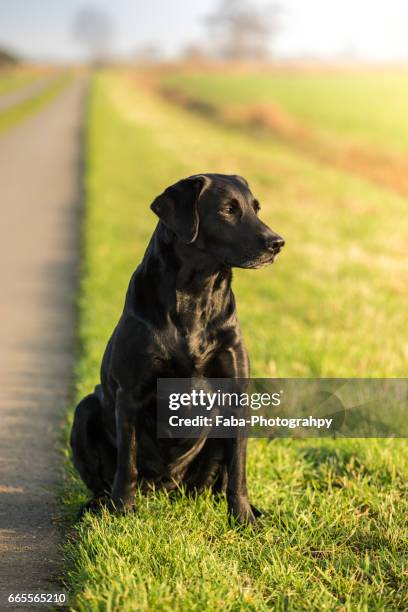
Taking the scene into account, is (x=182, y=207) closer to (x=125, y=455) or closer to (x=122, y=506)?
(x=125, y=455)

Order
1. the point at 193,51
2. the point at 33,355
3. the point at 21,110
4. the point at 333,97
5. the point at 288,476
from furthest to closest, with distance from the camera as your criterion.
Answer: the point at 193,51, the point at 333,97, the point at 21,110, the point at 33,355, the point at 288,476

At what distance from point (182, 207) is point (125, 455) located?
113 centimetres

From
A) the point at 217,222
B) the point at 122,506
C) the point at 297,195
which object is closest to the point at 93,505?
the point at 122,506

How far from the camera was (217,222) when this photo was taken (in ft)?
10.8

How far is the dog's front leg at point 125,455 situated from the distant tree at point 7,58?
93.1 meters

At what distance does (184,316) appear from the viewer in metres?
3.32

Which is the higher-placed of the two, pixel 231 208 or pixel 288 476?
pixel 231 208

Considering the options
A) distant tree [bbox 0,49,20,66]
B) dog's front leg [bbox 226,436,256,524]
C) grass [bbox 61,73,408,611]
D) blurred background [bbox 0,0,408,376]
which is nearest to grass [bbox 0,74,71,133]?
blurred background [bbox 0,0,408,376]

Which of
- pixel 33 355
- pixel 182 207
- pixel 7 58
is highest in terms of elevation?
pixel 7 58

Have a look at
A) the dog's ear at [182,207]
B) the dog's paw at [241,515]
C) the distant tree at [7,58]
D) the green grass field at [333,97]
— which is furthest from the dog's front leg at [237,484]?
the distant tree at [7,58]

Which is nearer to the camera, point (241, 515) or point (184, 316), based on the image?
point (184, 316)

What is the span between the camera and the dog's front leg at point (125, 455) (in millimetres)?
3373

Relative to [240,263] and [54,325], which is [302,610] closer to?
[240,263]

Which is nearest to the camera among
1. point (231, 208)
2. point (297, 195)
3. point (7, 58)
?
point (231, 208)
